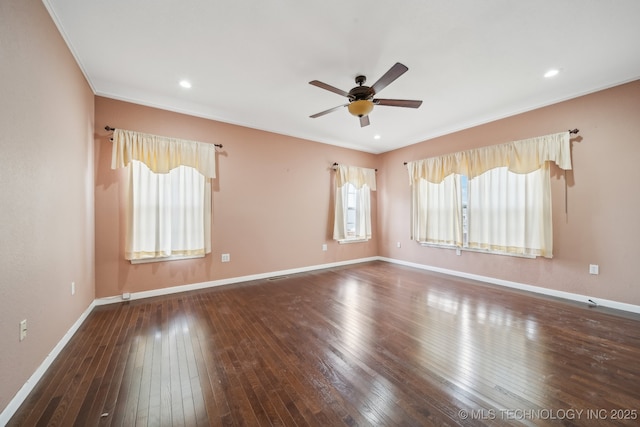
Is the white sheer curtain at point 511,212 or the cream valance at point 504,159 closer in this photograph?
the cream valance at point 504,159

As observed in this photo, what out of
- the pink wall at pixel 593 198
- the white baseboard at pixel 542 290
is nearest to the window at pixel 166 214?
the white baseboard at pixel 542 290

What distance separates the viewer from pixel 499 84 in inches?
119

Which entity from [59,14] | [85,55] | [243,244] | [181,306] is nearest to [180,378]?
[181,306]

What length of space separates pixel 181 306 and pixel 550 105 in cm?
587

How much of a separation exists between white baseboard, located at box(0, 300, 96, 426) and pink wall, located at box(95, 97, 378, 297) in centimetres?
101

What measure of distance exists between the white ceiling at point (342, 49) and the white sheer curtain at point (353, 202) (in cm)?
194

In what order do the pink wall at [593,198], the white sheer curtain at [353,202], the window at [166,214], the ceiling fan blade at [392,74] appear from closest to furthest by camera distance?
the ceiling fan blade at [392,74] < the pink wall at [593,198] < the window at [166,214] < the white sheer curtain at [353,202]

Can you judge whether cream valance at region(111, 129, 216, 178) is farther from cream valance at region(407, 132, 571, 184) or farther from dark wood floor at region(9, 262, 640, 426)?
cream valance at region(407, 132, 571, 184)

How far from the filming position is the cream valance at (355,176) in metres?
5.30

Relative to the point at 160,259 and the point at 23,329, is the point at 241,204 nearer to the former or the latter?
the point at 160,259

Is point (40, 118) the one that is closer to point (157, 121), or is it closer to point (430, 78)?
point (157, 121)

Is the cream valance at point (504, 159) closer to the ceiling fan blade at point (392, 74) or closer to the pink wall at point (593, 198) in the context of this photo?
the pink wall at point (593, 198)

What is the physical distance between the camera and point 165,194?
346cm

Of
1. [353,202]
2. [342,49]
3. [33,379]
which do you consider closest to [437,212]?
[353,202]
